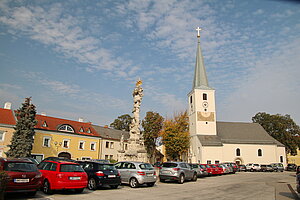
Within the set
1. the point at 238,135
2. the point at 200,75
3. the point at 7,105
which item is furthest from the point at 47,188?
the point at 238,135

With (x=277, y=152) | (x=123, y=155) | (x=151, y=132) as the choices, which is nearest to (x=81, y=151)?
(x=151, y=132)

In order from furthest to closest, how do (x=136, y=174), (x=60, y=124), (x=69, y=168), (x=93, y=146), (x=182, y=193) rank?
(x=93, y=146)
(x=60, y=124)
(x=136, y=174)
(x=182, y=193)
(x=69, y=168)

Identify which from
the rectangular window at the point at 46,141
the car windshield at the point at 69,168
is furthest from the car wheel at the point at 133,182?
the rectangular window at the point at 46,141

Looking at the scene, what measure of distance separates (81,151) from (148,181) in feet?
105

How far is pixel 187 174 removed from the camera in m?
19.1

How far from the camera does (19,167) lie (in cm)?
970

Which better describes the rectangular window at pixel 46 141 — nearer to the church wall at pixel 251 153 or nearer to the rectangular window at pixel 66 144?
the rectangular window at pixel 66 144

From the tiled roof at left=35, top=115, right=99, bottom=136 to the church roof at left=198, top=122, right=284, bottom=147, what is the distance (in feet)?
76.1

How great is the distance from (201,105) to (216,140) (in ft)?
27.4

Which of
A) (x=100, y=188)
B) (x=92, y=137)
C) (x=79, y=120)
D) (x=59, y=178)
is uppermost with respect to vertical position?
(x=79, y=120)

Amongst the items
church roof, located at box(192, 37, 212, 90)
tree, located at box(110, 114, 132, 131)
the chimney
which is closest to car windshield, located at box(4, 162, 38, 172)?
the chimney

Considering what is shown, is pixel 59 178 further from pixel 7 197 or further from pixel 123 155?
pixel 123 155

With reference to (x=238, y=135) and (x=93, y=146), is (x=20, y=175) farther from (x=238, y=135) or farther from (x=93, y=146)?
(x=238, y=135)

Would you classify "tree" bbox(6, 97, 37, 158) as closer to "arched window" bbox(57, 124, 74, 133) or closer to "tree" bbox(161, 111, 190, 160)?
"arched window" bbox(57, 124, 74, 133)
